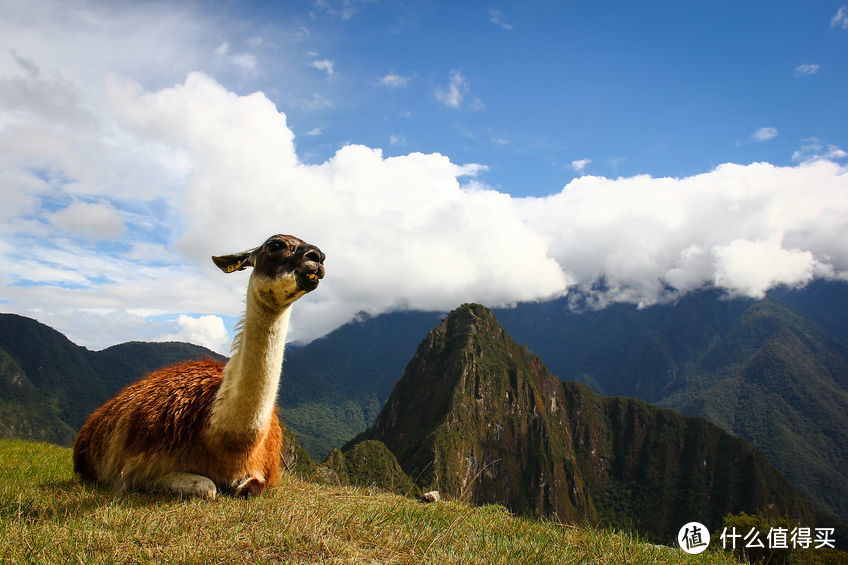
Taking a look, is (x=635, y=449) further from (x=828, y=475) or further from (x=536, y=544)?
(x=536, y=544)

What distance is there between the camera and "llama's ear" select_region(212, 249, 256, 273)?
450 cm

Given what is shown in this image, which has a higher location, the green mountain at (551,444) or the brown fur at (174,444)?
the brown fur at (174,444)

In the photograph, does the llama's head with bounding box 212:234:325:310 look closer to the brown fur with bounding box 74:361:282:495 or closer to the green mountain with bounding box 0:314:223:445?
Answer: the brown fur with bounding box 74:361:282:495

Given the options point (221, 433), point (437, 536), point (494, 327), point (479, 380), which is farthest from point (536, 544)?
point (494, 327)

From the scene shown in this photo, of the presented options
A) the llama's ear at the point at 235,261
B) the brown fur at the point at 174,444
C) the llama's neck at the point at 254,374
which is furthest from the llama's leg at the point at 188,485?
the llama's ear at the point at 235,261

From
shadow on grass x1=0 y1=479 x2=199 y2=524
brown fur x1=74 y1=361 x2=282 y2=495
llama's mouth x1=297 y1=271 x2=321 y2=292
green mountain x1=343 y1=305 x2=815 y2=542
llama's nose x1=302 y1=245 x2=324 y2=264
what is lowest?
green mountain x1=343 y1=305 x2=815 y2=542

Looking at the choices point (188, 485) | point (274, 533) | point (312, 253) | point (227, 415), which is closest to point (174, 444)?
point (188, 485)

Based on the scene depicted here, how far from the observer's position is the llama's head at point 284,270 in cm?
382

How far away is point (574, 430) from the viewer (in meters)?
189

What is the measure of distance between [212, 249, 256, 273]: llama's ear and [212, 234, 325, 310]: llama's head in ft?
1.06

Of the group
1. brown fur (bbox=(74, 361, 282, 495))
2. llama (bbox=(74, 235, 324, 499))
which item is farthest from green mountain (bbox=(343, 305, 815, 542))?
llama (bbox=(74, 235, 324, 499))

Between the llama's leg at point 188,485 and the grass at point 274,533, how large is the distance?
92 millimetres

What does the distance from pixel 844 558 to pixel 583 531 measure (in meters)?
47.6

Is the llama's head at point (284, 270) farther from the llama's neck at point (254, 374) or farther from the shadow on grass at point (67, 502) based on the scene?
the shadow on grass at point (67, 502)
